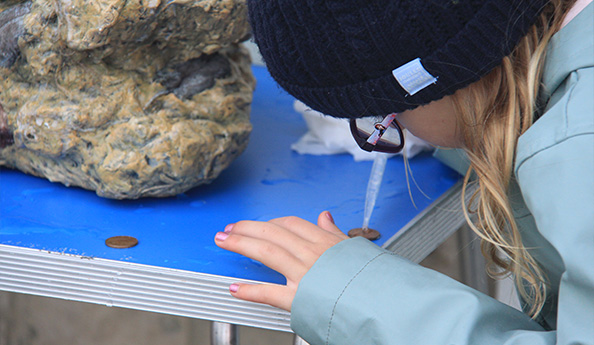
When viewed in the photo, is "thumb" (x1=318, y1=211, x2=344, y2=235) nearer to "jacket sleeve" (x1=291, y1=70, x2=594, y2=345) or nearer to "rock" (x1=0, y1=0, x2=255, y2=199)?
"jacket sleeve" (x1=291, y1=70, x2=594, y2=345)

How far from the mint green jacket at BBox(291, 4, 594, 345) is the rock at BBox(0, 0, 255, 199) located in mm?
333

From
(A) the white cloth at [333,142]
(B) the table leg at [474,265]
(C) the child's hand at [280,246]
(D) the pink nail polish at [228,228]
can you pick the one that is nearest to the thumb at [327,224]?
(C) the child's hand at [280,246]

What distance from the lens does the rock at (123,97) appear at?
2.60 ft

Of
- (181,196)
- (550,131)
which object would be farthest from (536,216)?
(181,196)

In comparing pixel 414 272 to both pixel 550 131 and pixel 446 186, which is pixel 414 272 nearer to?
pixel 550 131

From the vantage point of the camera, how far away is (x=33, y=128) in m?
0.84

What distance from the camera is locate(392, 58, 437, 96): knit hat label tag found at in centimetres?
54

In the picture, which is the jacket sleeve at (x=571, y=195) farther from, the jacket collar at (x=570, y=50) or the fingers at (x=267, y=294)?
the fingers at (x=267, y=294)

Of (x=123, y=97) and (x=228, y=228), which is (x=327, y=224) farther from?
(x=123, y=97)

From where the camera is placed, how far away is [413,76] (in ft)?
1.78

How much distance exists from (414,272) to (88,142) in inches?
20.3

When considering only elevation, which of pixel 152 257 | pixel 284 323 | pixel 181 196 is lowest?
pixel 284 323

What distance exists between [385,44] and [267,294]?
297mm

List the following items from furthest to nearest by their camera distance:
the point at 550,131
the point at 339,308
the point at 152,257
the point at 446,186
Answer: the point at 446,186 → the point at 152,257 → the point at 339,308 → the point at 550,131
